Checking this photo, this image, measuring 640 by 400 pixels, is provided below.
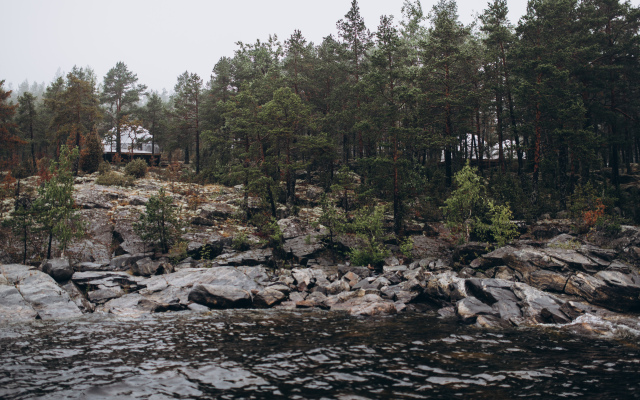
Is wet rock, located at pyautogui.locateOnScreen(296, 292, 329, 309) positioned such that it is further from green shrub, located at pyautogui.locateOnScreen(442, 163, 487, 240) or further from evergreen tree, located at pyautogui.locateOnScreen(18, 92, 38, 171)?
evergreen tree, located at pyautogui.locateOnScreen(18, 92, 38, 171)

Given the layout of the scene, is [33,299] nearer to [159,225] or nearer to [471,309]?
[159,225]

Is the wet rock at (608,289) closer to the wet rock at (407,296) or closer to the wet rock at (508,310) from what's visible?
the wet rock at (508,310)

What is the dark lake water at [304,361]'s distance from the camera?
6.65 meters

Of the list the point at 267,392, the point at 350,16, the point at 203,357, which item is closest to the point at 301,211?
the point at 350,16

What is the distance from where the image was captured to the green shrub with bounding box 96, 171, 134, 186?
3628 cm

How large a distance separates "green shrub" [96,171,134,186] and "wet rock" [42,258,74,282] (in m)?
20.0

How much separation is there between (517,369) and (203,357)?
762 centimetres

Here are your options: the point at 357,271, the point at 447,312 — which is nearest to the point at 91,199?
the point at 357,271

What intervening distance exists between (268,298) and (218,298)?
2.34 m

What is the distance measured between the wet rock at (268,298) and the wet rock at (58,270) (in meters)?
10.2

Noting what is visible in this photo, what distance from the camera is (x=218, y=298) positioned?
53.1 feet

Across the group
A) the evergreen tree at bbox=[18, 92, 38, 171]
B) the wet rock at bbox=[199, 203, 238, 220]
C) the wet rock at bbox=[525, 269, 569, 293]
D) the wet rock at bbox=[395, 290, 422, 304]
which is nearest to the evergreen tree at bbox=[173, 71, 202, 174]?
the wet rock at bbox=[199, 203, 238, 220]

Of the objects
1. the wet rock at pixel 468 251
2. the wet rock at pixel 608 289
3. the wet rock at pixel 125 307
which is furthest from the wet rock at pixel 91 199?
the wet rock at pixel 608 289

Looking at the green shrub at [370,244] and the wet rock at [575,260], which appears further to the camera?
the green shrub at [370,244]
